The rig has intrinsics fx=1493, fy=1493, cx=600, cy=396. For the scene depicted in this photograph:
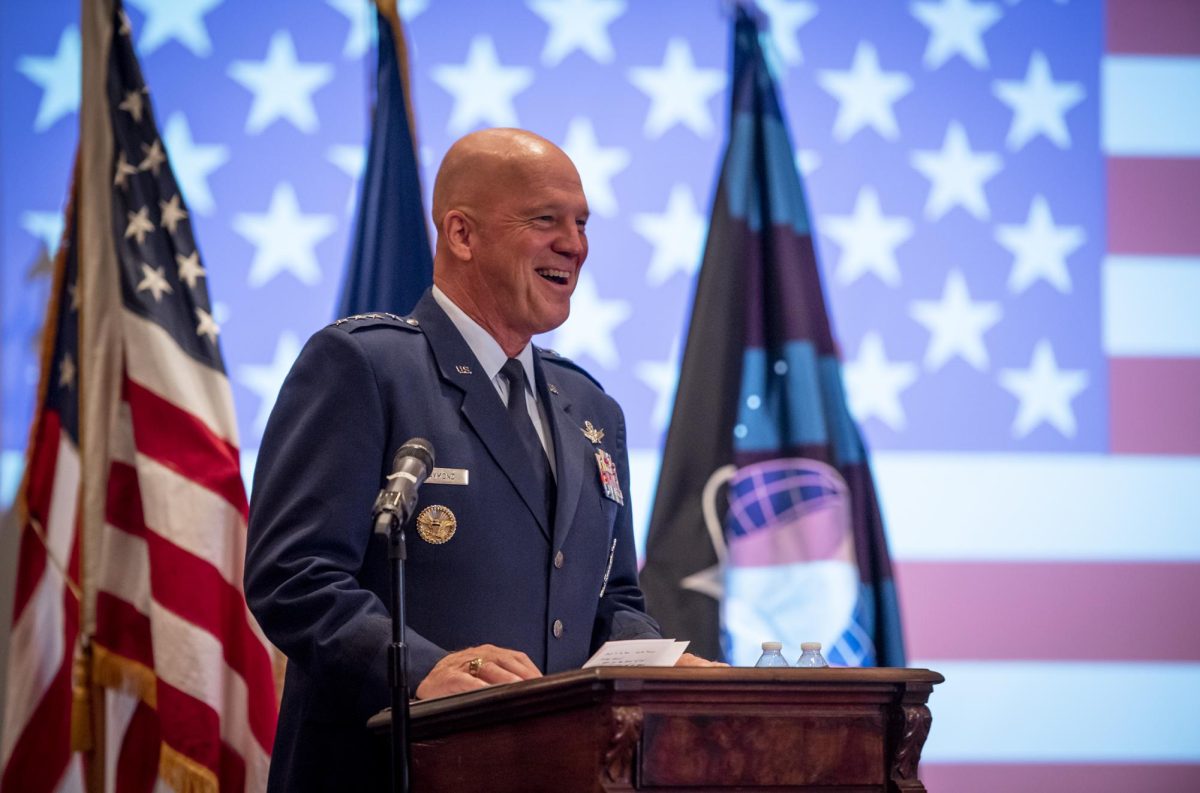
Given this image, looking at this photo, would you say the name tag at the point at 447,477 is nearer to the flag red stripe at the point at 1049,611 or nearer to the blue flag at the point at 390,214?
the blue flag at the point at 390,214

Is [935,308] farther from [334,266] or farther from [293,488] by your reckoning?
[293,488]

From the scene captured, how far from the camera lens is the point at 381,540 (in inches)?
89.7

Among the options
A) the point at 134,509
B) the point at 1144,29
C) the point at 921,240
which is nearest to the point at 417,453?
the point at 134,509

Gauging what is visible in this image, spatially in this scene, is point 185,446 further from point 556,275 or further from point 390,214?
point 556,275

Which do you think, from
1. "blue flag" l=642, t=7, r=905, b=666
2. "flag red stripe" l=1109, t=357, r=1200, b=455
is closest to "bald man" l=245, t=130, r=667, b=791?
"blue flag" l=642, t=7, r=905, b=666

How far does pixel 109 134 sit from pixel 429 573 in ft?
6.89

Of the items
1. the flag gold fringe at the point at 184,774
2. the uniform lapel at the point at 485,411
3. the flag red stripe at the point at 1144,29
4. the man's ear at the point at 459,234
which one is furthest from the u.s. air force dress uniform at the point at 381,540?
the flag red stripe at the point at 1144,29

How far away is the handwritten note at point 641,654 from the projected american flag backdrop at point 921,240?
87.6 inches

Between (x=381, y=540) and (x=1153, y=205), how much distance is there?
2.92 metres

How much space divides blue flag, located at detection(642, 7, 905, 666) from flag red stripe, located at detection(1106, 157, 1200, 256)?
1003 mm

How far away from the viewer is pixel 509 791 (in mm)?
1785

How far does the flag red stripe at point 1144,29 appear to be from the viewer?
4395 millimetres

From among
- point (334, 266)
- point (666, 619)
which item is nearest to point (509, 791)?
point (666, 619)

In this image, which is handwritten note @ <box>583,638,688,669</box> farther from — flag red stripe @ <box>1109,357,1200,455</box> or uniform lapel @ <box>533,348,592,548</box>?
flag red stripe @ <box>1109,357,1200,455</box>
